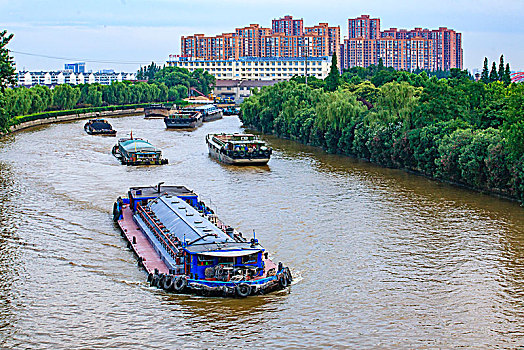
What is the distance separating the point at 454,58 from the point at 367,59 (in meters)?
24.1

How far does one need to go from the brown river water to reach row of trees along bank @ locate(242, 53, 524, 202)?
1.41 m

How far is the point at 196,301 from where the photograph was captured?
20047 mm

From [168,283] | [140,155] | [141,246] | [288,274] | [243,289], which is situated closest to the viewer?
[243,289]

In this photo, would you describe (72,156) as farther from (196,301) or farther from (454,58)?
(454,58)

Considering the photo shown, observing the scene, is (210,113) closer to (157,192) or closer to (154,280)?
(157,192)

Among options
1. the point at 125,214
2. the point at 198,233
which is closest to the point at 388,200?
the point at 125,214

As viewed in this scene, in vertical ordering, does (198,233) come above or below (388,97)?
below

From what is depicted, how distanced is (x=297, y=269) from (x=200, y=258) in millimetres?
3906

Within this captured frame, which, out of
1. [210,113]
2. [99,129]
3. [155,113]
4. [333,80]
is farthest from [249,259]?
[155,113]

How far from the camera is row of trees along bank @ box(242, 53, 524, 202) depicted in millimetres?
34938

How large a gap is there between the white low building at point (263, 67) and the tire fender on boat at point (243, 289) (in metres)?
145

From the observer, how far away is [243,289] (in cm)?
2003

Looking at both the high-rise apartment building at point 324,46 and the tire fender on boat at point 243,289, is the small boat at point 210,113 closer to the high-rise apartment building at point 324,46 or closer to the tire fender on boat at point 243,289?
the tire fender on boat at point 243,289

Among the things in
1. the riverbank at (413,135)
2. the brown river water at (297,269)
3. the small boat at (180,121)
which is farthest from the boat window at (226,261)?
the small boat at (180,121)
